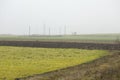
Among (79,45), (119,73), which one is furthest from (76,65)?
(79,45)

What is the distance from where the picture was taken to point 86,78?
2817 cm

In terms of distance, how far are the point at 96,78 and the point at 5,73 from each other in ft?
31.1

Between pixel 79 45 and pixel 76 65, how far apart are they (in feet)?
126

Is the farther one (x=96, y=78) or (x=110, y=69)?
(x=110, y=69)

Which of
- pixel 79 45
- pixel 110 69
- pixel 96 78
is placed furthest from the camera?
pixel 79 45

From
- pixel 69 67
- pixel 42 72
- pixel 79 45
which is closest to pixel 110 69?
pixel 69 67

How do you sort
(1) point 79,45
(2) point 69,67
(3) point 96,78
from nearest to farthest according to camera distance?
(3) point 96,78, (2) point 69,67, (1) point 79,45

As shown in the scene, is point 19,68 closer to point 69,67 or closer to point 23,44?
point 69,67

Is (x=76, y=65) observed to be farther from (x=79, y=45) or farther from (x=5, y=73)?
(x=79, y=45)

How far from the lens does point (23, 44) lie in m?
78.1

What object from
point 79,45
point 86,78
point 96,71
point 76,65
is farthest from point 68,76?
point 79,45

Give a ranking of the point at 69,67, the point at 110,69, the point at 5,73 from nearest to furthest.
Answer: the point at 5,73, the point at 110,69, the point at 69,67

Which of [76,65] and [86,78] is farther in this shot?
[76,65]

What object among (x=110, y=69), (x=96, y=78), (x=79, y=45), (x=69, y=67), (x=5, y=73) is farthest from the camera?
(x=79, y=45)
